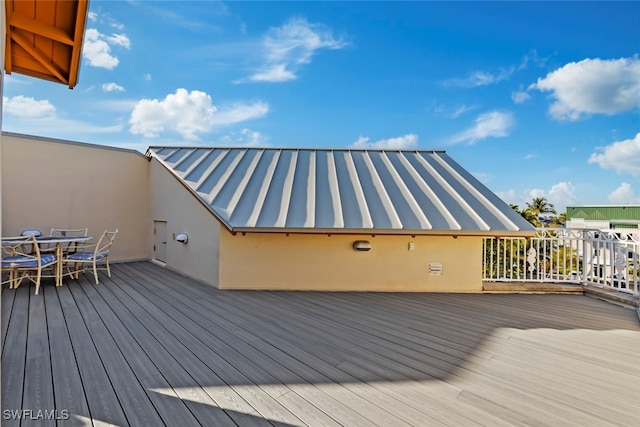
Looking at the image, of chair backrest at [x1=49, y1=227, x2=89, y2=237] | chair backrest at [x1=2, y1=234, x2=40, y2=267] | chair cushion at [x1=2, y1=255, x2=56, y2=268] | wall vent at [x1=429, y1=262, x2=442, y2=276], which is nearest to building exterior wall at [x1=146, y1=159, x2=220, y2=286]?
chair backrest at [x1=49, y1=227, x2=89, y2=237]

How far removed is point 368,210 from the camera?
5328 mm

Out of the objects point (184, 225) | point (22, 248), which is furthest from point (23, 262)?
point (184, 225)

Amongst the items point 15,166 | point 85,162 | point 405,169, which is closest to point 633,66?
point 405,169

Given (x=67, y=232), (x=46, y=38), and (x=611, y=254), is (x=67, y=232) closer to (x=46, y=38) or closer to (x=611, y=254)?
(x=46, y=38)

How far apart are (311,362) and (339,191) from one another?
3.92m

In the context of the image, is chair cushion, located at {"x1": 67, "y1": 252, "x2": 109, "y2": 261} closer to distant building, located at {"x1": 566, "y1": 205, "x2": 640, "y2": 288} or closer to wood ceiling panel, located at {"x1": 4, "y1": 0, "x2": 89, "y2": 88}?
wood ceiling panel, located at {"x1": 4, "y1": 0, "x2": 89, "y2": 88}

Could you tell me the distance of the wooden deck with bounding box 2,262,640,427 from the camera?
199 centimetres

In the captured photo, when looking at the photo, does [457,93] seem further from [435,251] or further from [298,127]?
[435,251]

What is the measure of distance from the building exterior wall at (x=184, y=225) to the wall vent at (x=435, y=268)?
423 centimetres

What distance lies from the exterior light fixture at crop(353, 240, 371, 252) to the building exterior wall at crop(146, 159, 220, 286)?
8.91 feet

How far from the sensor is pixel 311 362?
105 inches

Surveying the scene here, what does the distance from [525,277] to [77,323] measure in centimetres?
776

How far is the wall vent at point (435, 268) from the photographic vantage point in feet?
17.4

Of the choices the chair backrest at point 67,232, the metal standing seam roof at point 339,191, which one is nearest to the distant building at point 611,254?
the metal standing seam roof at point 339,191
